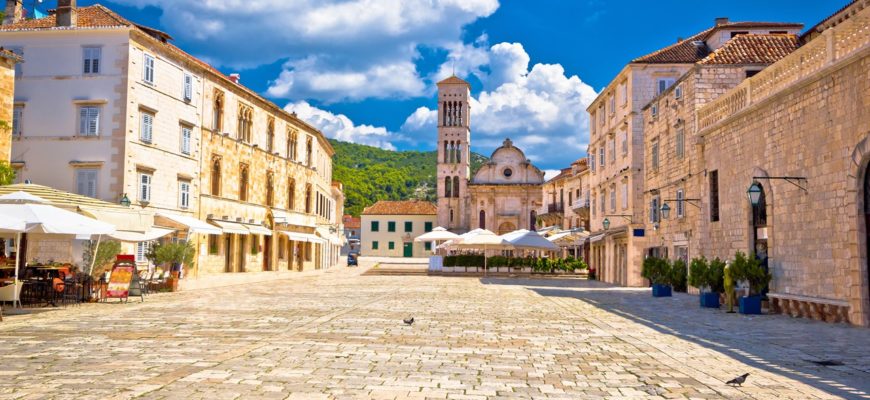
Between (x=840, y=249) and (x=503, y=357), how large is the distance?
896cm

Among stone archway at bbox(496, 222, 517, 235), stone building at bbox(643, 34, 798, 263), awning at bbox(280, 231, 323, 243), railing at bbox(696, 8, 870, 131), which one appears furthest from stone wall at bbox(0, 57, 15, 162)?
stone archway at bbox(496, 222, 517, 235)

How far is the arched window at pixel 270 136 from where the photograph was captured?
142 feet

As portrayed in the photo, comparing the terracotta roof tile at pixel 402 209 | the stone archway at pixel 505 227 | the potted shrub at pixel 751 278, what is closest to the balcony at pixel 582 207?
the potted shrub at pixel 751 278

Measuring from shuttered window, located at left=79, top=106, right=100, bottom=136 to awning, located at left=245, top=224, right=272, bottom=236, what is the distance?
11.3 m

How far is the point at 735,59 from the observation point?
2447 centimetres

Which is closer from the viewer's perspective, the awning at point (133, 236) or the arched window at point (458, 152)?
the awning at point (133, 236)

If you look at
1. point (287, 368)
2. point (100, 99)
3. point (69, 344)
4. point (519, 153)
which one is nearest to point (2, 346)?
point (69, 344)

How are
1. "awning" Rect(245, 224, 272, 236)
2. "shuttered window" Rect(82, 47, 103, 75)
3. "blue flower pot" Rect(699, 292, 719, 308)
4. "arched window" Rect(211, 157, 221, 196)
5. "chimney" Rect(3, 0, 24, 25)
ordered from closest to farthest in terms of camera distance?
1. "blue flower pot" Rect(699, 292, 719, 308)
2. "shuttered window" Rect(82, 47, 103, 75)
3. "chimney" Rect(3, 0, 24, 25)
4. "arched window" Rect(211, 157, 221, 196)
5. "awning" Rect(245, 224, 272, 236)

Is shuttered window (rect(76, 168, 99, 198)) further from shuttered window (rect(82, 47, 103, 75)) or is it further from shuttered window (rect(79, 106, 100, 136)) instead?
shuttered window (rect(82, 47, 103, 75))

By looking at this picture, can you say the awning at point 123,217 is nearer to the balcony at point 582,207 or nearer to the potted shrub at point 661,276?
the potted shrub at point 661,276

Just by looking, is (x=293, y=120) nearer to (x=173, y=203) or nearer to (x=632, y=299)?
(x=173, y=203)

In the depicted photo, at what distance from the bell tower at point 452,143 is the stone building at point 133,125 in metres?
51.7

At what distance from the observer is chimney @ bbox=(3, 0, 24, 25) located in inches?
1256

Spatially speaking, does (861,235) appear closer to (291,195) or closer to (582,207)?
(582,207)
